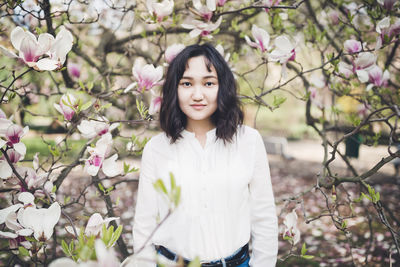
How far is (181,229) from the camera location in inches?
43.6

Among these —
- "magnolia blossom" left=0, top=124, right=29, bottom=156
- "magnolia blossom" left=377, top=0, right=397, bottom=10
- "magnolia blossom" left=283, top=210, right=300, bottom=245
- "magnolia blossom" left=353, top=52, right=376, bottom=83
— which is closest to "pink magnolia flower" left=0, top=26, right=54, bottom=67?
"magnolia blossom" left=0, top=124, right=29, bottom=156

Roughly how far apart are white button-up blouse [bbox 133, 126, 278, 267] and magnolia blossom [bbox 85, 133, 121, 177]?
0.12 metres

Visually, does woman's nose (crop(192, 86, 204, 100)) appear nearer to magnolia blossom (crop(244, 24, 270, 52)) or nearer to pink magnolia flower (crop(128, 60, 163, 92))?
pink magnolia flower (crop(128, 60, 163, 92))

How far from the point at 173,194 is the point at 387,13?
139 centimetres

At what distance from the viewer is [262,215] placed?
1.19 meters

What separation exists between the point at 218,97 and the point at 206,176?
298 millimetres

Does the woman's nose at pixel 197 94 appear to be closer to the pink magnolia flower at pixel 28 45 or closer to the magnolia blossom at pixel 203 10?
the magnolia blossom at pixel 203 10

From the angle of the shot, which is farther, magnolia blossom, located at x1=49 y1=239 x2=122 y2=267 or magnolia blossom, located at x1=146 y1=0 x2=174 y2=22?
magnolia blossom, located at x1=146 y1=0 x2=174 y2=22

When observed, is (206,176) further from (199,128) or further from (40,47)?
(40,47)

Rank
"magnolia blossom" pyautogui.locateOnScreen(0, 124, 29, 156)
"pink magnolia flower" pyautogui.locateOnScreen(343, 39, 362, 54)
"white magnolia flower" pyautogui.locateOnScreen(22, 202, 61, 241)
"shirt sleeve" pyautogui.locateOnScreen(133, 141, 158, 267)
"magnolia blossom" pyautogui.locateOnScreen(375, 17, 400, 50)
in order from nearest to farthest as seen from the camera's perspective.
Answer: "white magnolia flower" pyautogui.locateOnScreen(22, 202, 61, 241)
"magnolia blossom" pyautogui.locateOnScreen(0, 124, 29, 156)
"shirt sleeve" pyautogui.locateOnScreen(133, 141, 158, 267)
"magnolia blossom" pyautogui.locateOnScreen(375, 17, 400, 50)
"pink magnolia flower" pyautogui.locateOnScreen(343, 39, 362, 54)

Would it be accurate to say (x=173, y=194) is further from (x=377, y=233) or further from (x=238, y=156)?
(x=377, y=233)

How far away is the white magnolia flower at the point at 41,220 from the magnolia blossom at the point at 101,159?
222mm

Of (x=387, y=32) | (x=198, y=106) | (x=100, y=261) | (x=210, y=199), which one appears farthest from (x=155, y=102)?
(x=387, y=32)

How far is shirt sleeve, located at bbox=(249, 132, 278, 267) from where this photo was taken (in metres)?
1.18
